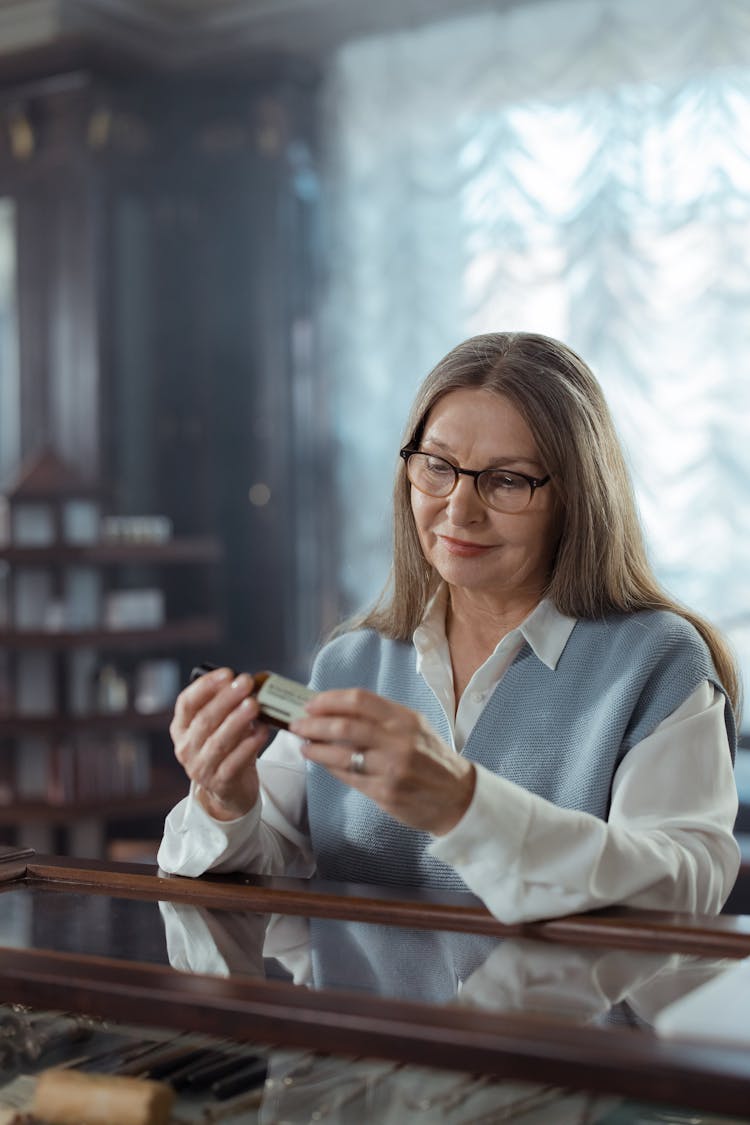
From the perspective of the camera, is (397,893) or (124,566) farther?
(124,566)

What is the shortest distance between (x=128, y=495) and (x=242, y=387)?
0.64 m

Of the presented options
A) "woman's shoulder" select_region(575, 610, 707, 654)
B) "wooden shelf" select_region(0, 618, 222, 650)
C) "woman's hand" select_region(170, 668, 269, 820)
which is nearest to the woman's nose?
"woman's shoulder" select_region(575, 610, 707, 654)

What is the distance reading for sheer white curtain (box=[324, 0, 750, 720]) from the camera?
175 inches

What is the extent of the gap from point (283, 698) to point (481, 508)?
18.6 inches

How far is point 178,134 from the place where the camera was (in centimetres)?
546

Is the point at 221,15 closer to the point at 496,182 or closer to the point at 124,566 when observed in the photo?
the point at 496,182

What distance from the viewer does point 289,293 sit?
5.25 meters

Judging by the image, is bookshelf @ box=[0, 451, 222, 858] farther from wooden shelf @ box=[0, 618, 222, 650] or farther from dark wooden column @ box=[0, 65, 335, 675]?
dark wooden column @ box=[0, 65, 335, 675]

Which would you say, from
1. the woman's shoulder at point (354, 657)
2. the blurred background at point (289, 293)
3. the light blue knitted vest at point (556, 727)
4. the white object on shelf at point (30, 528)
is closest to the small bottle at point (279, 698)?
the light blue knitted vest at point (556, 727)

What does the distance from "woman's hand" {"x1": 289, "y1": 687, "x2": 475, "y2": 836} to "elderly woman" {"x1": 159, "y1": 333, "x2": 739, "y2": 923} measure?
5 cm

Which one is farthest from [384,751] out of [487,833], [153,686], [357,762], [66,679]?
[153,686]

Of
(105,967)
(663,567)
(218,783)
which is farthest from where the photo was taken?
(663,567)

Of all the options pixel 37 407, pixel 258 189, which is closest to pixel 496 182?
pixel 258 189

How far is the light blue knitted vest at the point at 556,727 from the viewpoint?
62.7 inches
